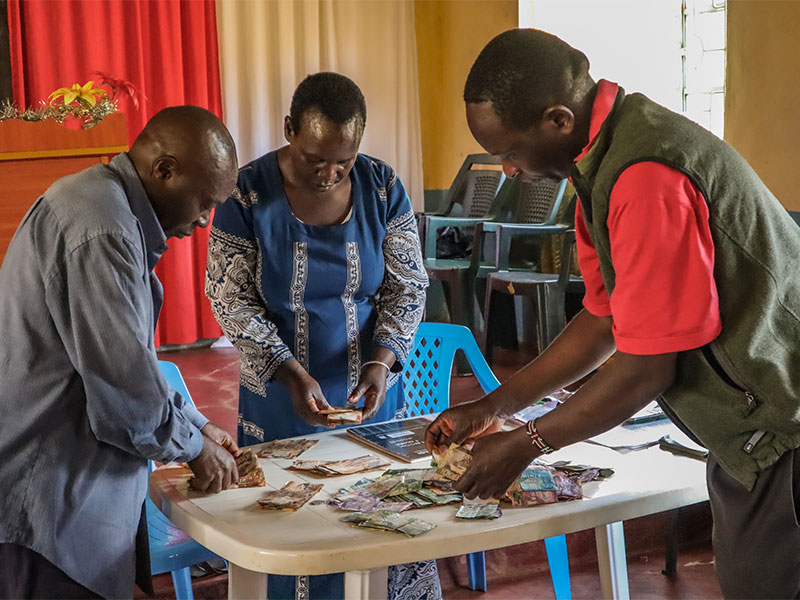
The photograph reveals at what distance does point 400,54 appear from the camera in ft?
26.2

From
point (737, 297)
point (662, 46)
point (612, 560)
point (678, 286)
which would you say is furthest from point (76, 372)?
point (662, 46)

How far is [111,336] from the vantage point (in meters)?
1.66

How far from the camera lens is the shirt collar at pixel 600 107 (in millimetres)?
1642

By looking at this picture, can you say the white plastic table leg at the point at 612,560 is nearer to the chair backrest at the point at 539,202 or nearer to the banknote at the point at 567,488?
the banknote at the point at 567,488

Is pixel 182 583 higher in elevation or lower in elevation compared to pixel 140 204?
lower

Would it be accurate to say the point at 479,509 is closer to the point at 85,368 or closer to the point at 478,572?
the point at 85,368

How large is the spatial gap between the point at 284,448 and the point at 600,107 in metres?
1.25

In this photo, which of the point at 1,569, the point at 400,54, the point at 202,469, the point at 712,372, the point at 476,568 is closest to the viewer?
the point at 712,372

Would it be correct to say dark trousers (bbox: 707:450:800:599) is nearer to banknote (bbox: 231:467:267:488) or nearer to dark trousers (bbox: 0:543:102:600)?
banknote (bbox: 231:467:267:488)

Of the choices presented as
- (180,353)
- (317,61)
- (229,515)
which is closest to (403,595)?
(229,515)

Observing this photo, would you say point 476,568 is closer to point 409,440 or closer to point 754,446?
point 409,440

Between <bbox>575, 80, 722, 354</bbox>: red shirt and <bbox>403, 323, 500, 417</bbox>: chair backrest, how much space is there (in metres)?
1.65

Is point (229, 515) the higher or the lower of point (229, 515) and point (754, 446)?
the lower

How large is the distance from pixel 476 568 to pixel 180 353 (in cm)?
434
